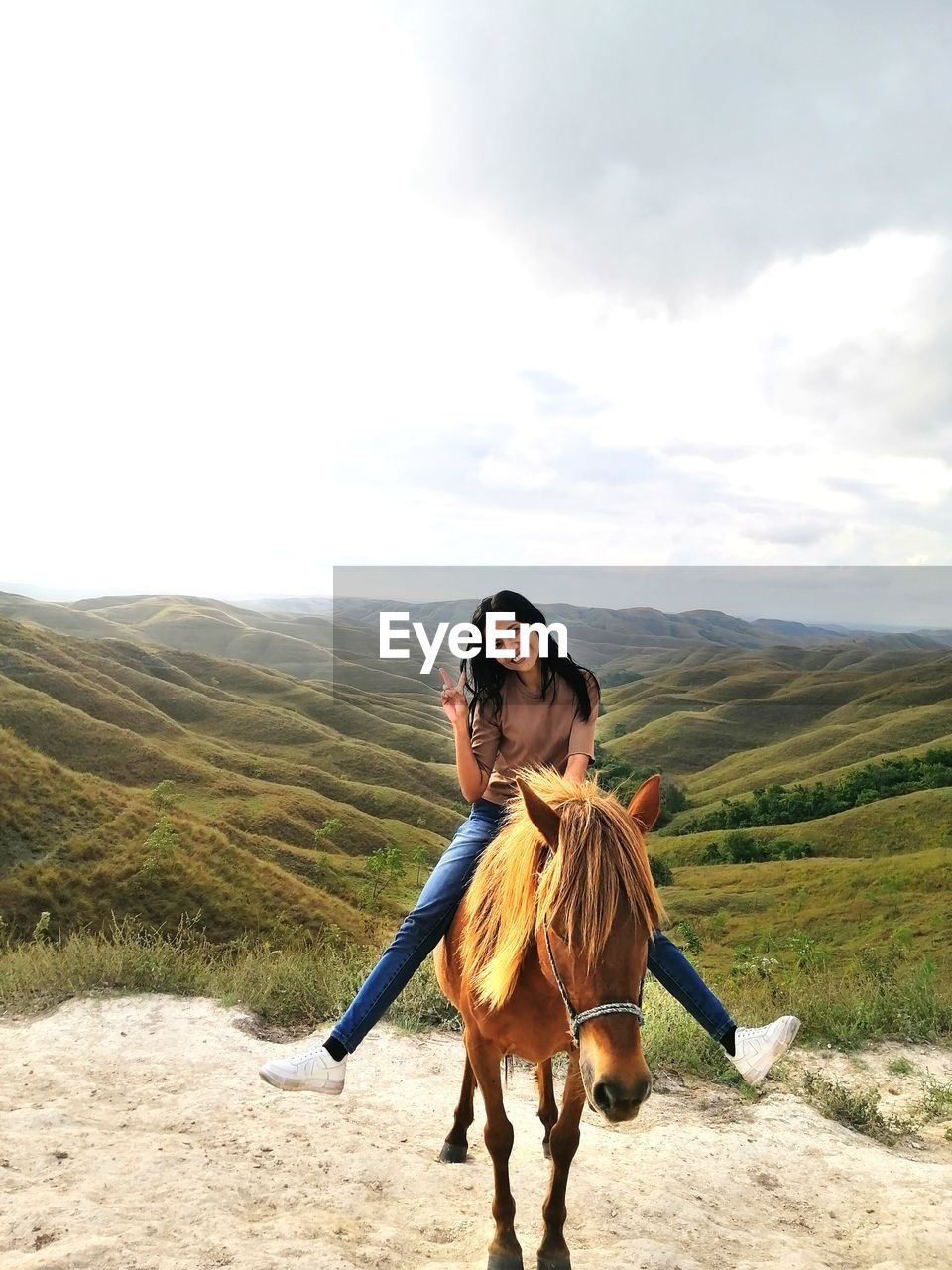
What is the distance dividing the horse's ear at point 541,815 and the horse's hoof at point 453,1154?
3915 mm

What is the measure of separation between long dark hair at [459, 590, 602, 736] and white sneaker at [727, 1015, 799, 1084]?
2.33 metres

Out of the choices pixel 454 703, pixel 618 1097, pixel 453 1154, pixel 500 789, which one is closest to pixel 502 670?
pixel 454 703

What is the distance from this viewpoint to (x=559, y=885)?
3.29 m

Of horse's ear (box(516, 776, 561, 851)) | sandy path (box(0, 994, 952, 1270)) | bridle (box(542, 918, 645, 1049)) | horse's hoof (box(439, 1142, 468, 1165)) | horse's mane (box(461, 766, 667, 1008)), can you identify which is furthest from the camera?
horse's hoof (box(439, 1142, 468, 1165))

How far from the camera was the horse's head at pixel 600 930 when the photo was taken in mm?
2955

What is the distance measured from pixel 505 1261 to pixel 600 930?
2.67 meters

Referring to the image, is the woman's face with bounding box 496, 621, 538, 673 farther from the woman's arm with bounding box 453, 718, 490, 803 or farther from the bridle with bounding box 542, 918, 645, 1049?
the bridle with bounding box 542, 918, 645, 1049

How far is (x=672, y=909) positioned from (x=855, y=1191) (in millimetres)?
47511

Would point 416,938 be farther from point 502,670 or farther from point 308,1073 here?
point 502,670

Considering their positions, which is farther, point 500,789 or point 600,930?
point 500,789

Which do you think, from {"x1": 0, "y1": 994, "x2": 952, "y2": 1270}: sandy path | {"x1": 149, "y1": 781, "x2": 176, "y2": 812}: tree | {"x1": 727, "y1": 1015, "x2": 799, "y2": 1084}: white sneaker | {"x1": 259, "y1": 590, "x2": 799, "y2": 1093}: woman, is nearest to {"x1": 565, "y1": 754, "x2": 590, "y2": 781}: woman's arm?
{"x1": 259, "y1": 590, "x2": 799, "y2": 1093}: woman

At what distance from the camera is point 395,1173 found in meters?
5.38

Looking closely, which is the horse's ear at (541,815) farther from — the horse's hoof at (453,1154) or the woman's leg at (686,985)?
the horse's hoof at (453,1154)

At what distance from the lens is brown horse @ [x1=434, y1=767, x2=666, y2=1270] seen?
3.07 meters
